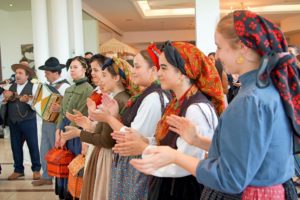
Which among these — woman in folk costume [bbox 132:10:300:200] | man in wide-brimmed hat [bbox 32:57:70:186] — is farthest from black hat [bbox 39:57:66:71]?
woman in folk costume [bbox 132:10:300:200]

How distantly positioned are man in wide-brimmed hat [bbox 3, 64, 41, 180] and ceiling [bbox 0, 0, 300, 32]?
3621mm

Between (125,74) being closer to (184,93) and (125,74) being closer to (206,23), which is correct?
(184,93)

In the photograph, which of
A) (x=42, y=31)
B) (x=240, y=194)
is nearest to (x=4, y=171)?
(x=42, y=31)

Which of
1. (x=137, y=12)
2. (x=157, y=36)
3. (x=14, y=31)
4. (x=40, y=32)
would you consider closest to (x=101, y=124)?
(x=40, y=32)

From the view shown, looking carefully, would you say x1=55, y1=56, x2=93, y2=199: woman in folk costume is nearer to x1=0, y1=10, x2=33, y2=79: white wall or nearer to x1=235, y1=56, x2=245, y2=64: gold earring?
x1=235, y1=56, x2=245, y2=64: gold earring

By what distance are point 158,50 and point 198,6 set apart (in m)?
4.26

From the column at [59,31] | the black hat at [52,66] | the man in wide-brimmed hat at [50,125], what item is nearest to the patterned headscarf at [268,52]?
the man in wide-brimmed hat at [50,125]

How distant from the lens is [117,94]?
8.02ft

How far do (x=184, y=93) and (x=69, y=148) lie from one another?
2075mm

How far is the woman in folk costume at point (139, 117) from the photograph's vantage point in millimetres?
2008

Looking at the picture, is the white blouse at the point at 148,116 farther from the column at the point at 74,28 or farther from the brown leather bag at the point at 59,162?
the column at the point at 74,28

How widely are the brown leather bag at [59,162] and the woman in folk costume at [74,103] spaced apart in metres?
0.07

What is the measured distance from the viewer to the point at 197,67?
166cm

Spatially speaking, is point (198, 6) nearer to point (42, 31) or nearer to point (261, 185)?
point (42, 31)
